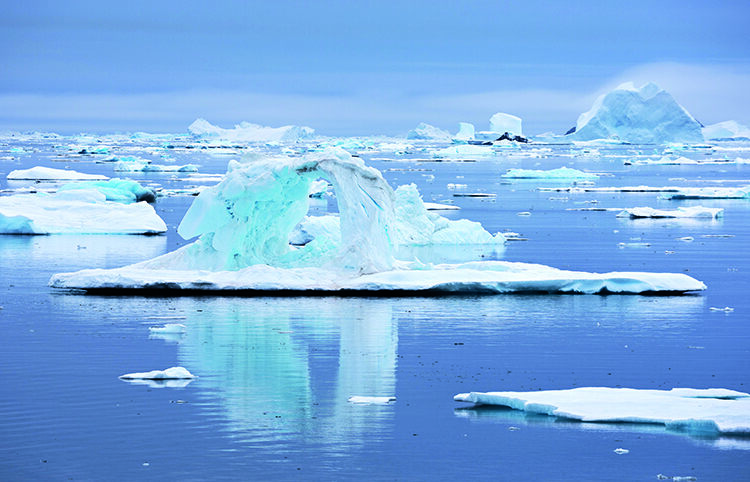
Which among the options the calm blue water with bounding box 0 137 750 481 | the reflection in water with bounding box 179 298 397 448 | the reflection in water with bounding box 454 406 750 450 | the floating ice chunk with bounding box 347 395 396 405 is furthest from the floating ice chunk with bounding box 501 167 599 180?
the reflection in water with bounding box 454 406 750 450

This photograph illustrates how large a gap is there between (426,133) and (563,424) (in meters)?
141

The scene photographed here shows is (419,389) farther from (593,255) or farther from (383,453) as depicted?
(593,255)

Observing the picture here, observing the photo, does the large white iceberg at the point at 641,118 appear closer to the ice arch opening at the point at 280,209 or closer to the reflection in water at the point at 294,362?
the ice arch opening at the point at 280,209

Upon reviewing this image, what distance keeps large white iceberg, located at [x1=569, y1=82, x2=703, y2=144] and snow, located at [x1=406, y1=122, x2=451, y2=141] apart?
1545 inches

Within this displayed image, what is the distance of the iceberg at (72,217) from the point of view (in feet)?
103

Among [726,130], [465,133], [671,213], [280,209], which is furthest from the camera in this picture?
[726,130]

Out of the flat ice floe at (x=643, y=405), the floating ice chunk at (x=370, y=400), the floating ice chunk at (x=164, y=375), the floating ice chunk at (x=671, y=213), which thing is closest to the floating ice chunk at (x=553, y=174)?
the floating ice chunk at (x=671, y=213)

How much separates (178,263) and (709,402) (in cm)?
1137

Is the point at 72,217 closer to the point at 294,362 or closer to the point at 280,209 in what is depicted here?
the point at 280,209

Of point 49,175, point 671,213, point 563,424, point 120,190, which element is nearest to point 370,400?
point 563,424

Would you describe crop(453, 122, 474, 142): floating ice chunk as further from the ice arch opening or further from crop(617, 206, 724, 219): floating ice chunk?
the ice arch opening

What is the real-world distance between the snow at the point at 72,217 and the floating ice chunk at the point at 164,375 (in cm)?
1825

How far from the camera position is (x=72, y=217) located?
32.7 meters

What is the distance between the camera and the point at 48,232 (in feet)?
103
